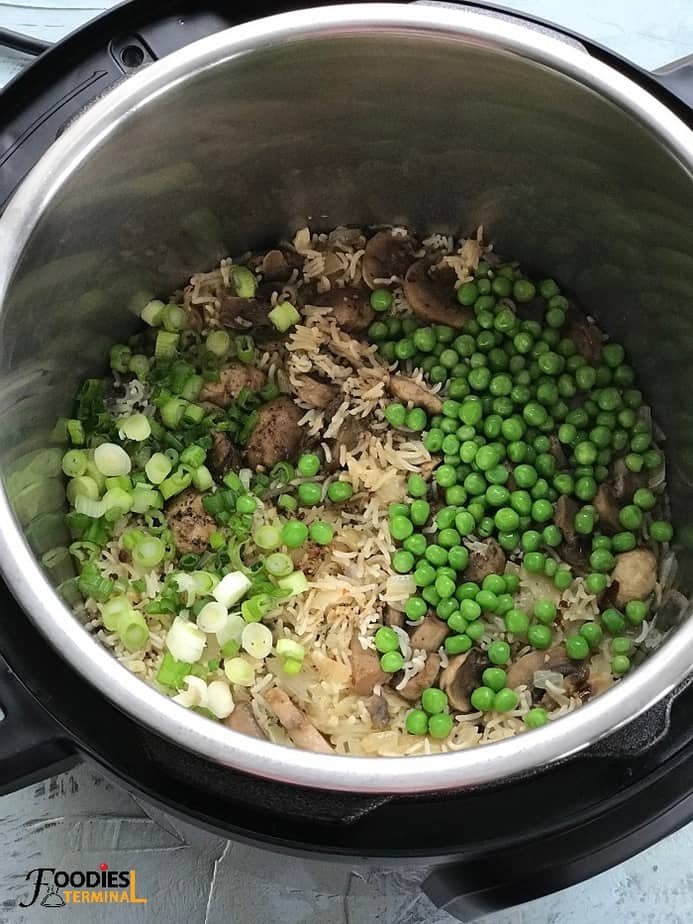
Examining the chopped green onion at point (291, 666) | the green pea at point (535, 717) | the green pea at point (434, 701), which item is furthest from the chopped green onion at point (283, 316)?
the green pea at point (535, 717)

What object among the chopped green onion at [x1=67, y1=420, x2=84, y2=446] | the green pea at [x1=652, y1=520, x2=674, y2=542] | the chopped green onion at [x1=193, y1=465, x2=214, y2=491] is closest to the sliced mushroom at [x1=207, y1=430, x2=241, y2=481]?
the chopped green onion at [x1=193, y1=465, x2=214, y2=491]

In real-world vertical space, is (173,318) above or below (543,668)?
above

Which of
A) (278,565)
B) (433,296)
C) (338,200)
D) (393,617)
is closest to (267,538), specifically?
(278,565)

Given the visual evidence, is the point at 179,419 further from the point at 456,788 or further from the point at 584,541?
the point at 456,788

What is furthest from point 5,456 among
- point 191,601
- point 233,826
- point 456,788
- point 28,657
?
point 456,788

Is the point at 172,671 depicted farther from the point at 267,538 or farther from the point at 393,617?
the point at 393,617
